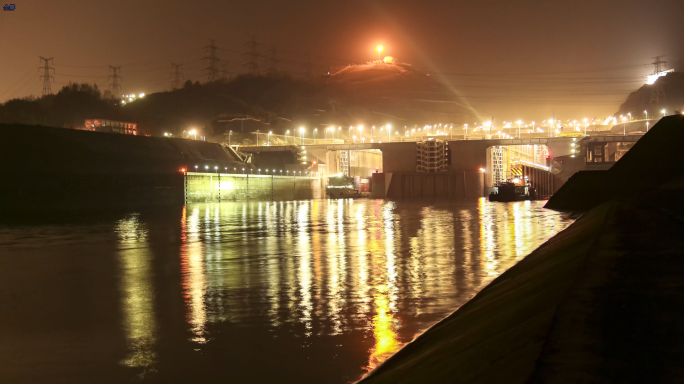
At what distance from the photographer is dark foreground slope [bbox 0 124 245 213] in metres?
63.4

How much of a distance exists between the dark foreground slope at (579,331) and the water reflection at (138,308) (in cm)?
308

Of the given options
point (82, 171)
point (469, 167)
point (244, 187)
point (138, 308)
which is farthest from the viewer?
point (469, 167)

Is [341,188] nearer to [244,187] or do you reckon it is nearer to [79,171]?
[244,187]

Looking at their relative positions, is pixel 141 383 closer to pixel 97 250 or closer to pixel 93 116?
pixel 97 250

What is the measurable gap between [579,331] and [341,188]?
96.7 m

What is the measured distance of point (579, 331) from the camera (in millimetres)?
4355

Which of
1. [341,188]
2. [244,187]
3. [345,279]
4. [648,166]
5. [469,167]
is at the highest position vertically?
[469,167]

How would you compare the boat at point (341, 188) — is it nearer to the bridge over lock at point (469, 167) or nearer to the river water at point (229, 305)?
the bridge over lock at point (469, 167)

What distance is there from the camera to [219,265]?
634 inches

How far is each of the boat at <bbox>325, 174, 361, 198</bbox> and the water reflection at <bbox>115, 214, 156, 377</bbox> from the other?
80.5 meters

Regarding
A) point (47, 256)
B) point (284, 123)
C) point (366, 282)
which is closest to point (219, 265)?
point (366, 282)

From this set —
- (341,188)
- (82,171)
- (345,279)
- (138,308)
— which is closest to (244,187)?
(341,188)

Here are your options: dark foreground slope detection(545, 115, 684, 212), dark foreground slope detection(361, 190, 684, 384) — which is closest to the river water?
dark foreground slope detection(361, 190, 684, 384)

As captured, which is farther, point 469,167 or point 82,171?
point 469,167
